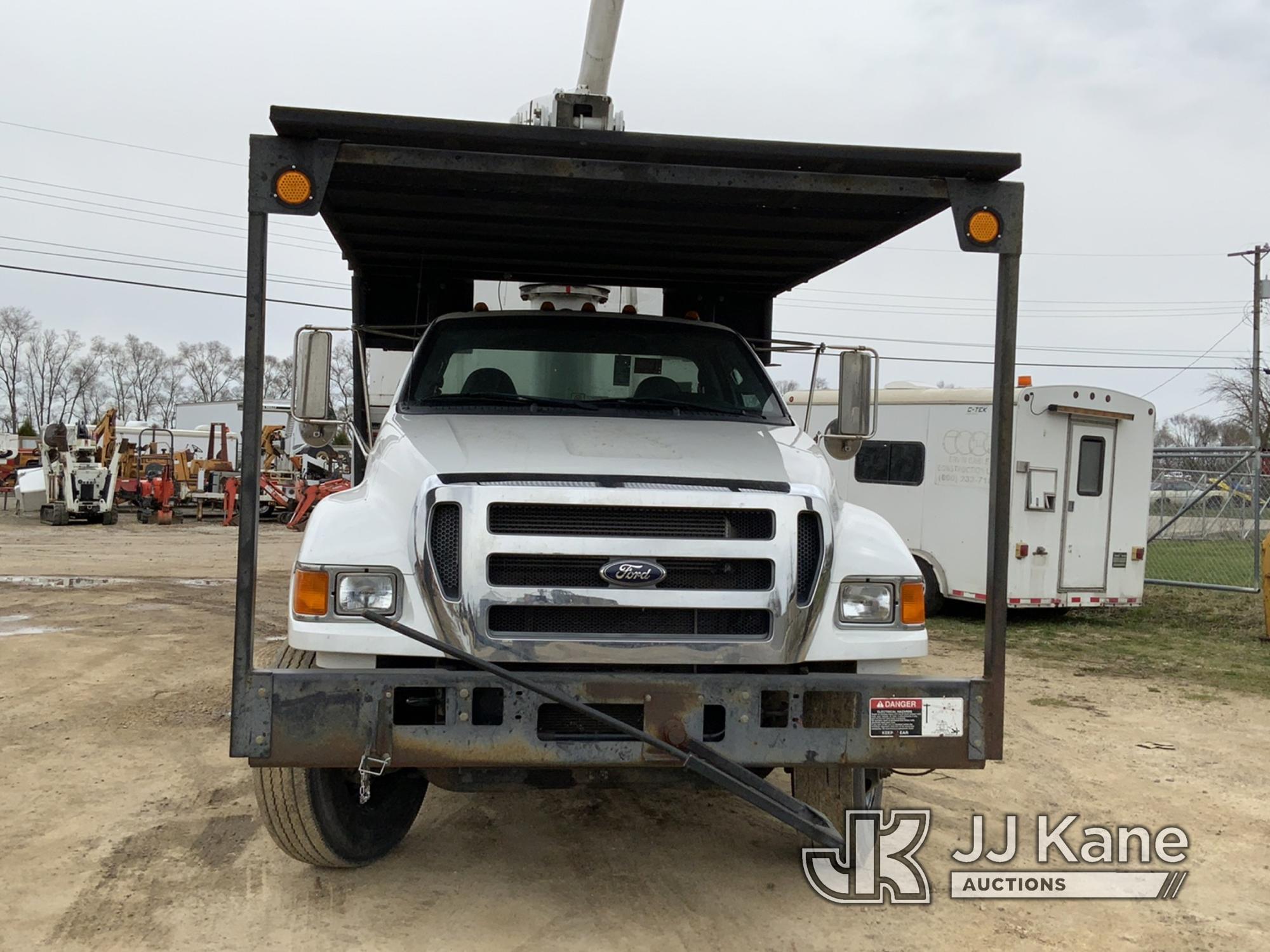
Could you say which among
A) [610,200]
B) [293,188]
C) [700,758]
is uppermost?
[610,200]

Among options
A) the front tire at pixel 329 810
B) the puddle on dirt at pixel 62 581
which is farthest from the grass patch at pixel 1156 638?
the puddle on dirt at pixel 62 581

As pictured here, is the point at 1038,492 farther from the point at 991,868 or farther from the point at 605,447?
the point at 605,447

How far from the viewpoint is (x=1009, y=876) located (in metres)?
4.68

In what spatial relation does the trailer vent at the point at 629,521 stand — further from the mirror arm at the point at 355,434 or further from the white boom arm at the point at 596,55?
the white boom arm at the point at 596,55

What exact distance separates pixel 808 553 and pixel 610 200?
2070 mm

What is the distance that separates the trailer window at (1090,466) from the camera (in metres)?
12.5

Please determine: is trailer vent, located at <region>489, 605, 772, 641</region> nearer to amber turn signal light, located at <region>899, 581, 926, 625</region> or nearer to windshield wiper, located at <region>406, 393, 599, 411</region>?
amber turn signal light, located at <region>899, 581, 926, 625</region>

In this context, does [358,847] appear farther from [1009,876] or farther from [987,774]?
[987,774]

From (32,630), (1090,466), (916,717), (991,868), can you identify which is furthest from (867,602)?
(1090,466)

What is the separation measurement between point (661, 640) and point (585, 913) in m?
1.12

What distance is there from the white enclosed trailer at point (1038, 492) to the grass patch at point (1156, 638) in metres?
0.42

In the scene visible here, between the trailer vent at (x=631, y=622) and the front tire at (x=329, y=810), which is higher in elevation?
the trailer vent at (x=631, y=622)

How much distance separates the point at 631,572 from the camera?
12.6 ft

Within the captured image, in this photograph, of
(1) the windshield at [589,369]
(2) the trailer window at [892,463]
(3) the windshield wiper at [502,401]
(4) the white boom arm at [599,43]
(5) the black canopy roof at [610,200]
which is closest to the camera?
(5) the black canopy roof at [610,200]
